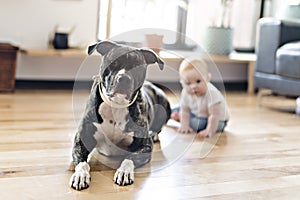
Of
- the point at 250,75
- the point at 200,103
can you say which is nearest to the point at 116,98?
the point at 200,103

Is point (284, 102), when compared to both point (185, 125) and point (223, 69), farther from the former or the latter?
point (185, 125)

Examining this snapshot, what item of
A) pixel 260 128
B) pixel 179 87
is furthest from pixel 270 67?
pixel 179 87

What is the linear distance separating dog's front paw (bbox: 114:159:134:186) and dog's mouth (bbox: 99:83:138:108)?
7.7 inches

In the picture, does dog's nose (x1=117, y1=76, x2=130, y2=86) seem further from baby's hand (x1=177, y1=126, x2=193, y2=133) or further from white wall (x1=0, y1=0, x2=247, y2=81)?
white wall (x1=0, y1=0, x2=247, y2=81)

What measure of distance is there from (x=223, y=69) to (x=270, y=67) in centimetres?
107

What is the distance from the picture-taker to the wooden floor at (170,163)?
1.36 m

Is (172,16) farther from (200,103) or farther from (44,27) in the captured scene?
(200,103)

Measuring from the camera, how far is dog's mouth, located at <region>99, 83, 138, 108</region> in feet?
4.68

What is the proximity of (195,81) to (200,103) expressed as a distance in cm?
14

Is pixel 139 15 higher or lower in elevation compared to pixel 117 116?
higher

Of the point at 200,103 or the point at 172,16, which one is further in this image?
the point at 172,16

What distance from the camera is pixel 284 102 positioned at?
3.34m

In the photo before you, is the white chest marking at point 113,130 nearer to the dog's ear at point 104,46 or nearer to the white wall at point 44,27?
the dog's ear at point 104,46

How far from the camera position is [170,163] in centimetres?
169
